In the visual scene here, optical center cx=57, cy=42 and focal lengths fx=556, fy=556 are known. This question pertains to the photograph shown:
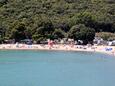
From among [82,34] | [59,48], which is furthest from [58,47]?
[82,34]

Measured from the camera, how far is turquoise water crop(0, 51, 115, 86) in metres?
48.8

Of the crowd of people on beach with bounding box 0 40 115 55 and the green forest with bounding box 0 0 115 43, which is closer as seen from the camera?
the crowd of people on beach with bounding box 0 40 115 55

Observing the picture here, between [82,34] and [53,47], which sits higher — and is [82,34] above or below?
above

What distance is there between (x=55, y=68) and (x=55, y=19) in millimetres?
32856

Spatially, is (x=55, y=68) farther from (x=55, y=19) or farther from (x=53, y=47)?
(x=55, y=19)

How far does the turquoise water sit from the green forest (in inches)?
293

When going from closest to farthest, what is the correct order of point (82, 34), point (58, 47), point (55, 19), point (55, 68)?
point (55, 68)
point (58, 47)
point (82, 34)
point (55, 19)

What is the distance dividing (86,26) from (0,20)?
1457 centimetres

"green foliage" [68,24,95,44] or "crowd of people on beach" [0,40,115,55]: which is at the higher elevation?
"green foliage" [68,24,95,44]

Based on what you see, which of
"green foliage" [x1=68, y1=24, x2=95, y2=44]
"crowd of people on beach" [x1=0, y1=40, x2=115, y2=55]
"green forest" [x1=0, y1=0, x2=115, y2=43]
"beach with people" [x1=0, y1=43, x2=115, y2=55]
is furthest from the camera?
"green forest" [x1=0, y1=0, x2=115, y2=43]

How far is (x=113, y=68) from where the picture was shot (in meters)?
58.4

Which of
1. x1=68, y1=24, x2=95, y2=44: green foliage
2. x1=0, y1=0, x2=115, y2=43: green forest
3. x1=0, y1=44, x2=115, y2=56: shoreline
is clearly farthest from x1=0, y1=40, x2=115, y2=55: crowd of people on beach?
x1=0, y1=0, x2=115, y2=43: green forest

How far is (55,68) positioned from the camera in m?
59.4

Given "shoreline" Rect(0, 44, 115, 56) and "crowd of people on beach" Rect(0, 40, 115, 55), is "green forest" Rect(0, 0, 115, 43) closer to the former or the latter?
"crowd of people on beach" Rect(0, 40, 115, 55)
